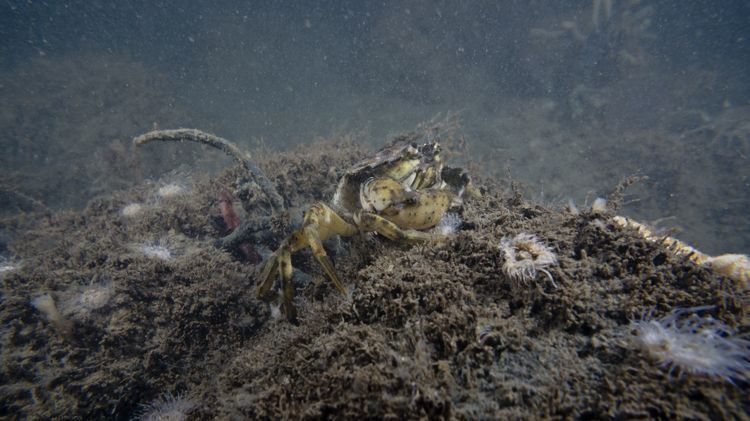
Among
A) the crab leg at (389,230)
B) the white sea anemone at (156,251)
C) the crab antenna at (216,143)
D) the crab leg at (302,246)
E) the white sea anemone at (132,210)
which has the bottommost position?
the white sea anemone at (156,251)

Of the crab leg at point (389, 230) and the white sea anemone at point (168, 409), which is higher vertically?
the crab leg at point (389, 230)

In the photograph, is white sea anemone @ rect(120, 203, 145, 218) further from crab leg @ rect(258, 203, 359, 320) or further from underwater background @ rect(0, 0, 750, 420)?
crab leg @ rect(258, 203, 359, 320)

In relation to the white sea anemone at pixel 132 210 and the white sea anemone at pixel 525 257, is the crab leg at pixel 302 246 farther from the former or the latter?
the white sea anemone at pixel 132 210

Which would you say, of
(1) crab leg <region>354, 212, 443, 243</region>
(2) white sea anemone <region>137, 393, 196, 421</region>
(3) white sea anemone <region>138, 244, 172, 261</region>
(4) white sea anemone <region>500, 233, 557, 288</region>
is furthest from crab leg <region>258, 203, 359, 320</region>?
(3) white sea anemone <region>138, 244, 172, 261</region>

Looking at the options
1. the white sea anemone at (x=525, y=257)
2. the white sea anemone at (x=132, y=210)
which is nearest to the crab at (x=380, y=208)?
the white sea anemone at (x=525, y=257)

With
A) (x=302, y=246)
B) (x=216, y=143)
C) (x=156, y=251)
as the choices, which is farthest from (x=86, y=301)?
(x=302, y=246)

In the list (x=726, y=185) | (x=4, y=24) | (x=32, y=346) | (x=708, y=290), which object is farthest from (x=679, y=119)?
(x=4, y=24)

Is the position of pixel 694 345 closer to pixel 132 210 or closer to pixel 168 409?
pixel 168 409

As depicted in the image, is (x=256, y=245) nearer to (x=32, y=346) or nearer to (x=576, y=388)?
(x=32, y=346)
